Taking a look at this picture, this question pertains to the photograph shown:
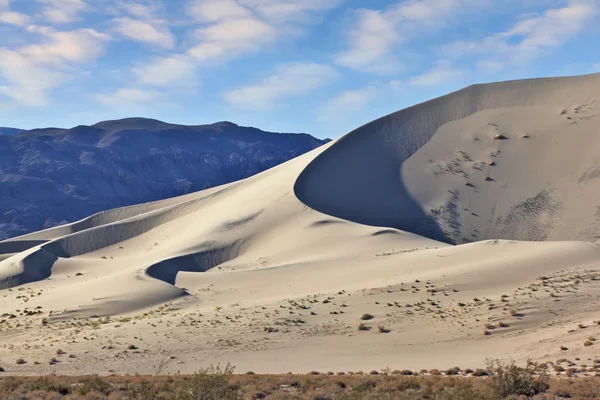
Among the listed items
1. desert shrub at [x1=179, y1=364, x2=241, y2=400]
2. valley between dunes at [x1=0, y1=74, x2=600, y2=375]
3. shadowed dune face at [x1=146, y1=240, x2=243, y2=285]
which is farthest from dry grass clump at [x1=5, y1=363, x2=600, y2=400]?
shadowed dune face at [x1=146, y1=240, x2=243, y2=285]

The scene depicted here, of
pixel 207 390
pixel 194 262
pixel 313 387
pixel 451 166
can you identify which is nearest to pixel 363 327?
pixel 313 387

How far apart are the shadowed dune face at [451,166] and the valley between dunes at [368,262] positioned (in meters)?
0.18

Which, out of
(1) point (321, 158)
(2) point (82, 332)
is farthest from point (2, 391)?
(1) point (321, 158)

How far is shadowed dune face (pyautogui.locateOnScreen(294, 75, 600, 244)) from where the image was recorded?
49438 millimetres

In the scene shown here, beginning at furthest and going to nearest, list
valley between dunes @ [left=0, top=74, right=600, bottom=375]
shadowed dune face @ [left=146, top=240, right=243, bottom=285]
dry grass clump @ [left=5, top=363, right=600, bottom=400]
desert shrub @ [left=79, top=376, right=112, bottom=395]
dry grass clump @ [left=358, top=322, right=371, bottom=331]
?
1. shadowed dune face @ [left=146, top=240, right=243, bottom=285]
2. dry grass clump @ [left=358, top=322, right=371, bottom=331]
3. valley between dunes @ [left=0, top=74, right=600, bottom=375]
4. desert shrub @ [left=79, top=376, right=112, bottom=395]
5. dry grass clump @ [left=5, top=363, right=600, bottom=400]

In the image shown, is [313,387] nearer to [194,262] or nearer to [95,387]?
[95,387]

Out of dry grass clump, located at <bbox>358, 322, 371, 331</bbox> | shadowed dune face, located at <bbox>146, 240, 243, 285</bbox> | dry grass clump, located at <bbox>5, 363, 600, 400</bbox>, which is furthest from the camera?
shadowed dune face, located at <bbox>146, 240, 243, 285</bbox>

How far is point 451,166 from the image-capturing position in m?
55.7

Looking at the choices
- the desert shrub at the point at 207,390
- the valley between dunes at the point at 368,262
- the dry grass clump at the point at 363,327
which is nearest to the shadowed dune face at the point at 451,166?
the valley between dunes at the point at 368,262

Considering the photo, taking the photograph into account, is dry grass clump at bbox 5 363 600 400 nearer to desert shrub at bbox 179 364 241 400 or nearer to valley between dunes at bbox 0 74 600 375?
desert shrub at bbox 179 364 241 400

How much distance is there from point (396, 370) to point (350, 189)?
38.0m

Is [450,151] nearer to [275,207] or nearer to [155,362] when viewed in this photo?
[275,207]

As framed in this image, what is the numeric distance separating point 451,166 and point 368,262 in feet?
79.1

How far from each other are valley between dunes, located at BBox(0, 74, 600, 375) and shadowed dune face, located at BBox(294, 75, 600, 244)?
0.18 meters
